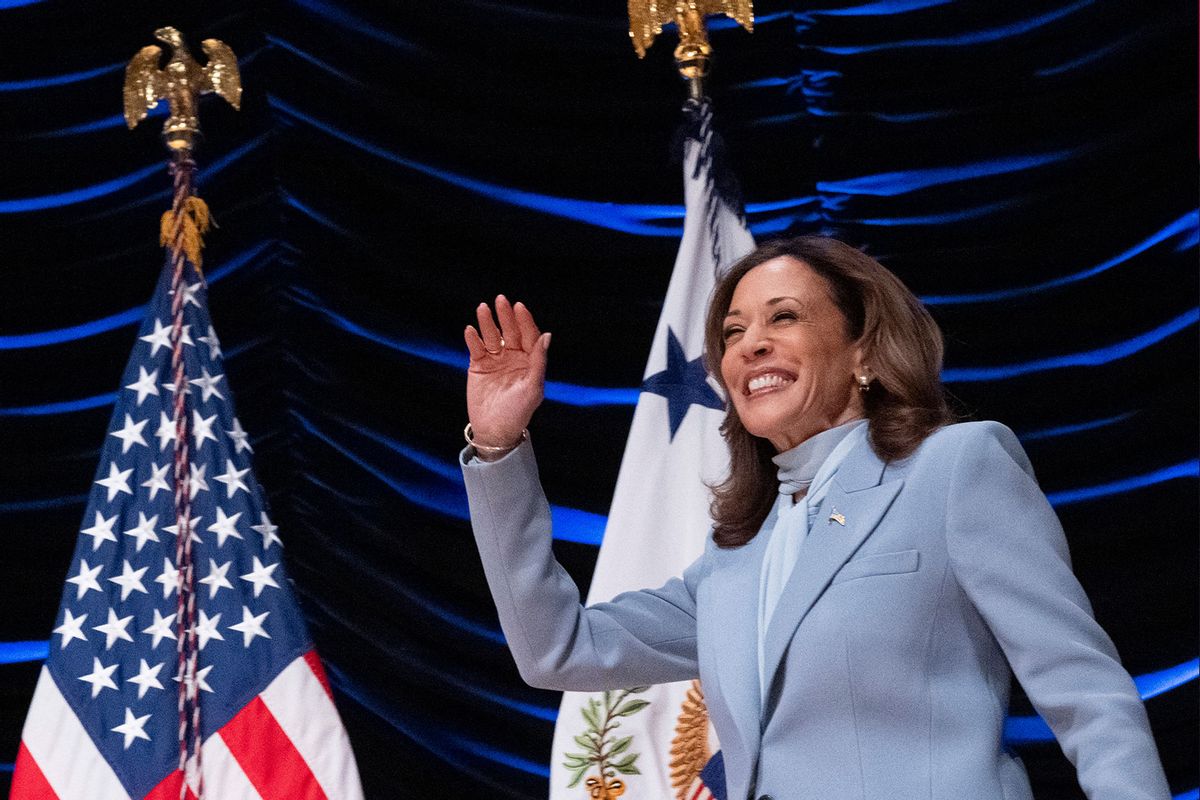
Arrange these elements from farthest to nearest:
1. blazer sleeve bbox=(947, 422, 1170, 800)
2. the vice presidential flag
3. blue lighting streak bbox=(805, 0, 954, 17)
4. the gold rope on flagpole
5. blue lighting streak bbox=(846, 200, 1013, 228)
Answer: blue lighting streak bbox=(805, 0, 954, 17) < blue lighting streak bbox=(846, 200, 1013, 228) < the gold rope on flagpole < the vice presidential flag < blazer sleeve bbox=(947, 422, 1170, 800)

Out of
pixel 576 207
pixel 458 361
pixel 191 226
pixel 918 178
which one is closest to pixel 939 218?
pixel 918 178

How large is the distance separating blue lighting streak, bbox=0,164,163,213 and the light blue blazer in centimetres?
221

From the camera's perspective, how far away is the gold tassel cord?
10.2ft

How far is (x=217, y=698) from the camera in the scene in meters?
2.88

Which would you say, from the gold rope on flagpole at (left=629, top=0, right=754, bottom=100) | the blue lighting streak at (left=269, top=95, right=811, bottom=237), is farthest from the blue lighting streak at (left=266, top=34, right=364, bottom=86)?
the gold rope on flagpole at (left=629, top=0, right=754, bottom=100)

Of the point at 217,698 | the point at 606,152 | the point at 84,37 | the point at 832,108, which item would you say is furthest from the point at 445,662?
the point at 84,37

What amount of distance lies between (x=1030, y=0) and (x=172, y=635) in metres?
2.10

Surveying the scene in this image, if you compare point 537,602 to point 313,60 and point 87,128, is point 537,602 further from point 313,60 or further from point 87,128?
point 87,128

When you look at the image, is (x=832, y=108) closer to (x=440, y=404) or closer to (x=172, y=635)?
(x=440, y=404)

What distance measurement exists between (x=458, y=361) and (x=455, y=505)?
0.31 metres

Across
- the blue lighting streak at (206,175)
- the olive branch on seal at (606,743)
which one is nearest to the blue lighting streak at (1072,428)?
the olive branch on seal at (606,743)

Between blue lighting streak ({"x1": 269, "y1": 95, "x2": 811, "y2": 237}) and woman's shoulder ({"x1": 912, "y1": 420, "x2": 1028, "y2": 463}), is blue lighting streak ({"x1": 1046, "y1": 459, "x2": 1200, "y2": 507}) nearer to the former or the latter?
blue lighting streak ({"x1": 269, "y1": 95, "x2": 811, "y2": 237})

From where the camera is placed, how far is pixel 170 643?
293 centimetres

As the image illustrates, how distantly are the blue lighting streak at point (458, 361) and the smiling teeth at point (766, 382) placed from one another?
129cm
